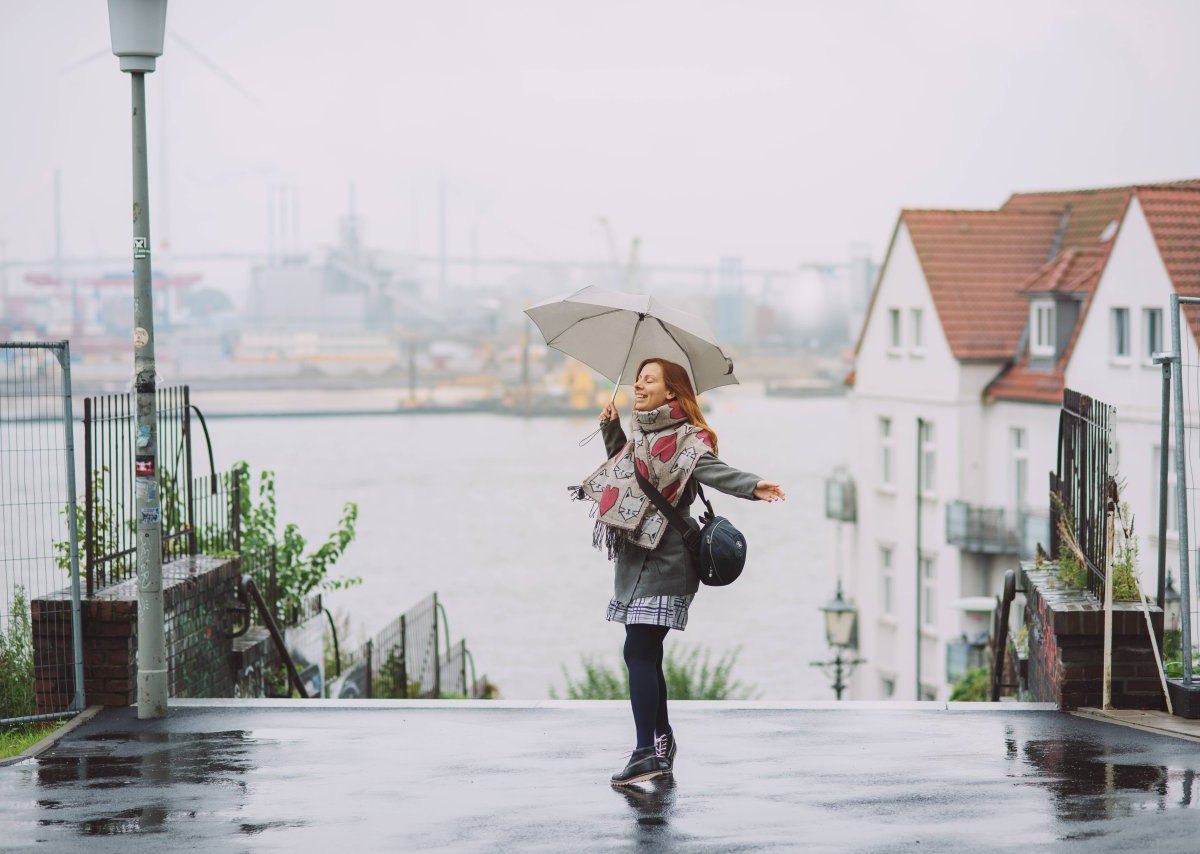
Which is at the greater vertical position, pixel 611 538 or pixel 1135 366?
pixel 1135 366

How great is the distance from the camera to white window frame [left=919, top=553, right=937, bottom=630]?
147 feet

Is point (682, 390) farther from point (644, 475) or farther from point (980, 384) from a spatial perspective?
point (980, 384)

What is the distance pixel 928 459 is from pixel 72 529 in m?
38.9

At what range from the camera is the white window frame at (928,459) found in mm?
45156

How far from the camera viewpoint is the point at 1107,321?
36906 mm

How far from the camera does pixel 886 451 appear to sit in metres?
48.5

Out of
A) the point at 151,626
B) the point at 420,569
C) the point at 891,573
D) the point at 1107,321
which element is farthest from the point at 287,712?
the point at 420,569

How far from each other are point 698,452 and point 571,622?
7409 centimetres

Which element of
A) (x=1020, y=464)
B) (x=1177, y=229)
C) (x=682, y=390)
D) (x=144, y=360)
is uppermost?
(x=1177, y=229)

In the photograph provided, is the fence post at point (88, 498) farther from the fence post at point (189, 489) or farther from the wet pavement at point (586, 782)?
the fence post at point (189, 489)

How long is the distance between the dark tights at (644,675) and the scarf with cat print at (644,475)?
12.9 inches

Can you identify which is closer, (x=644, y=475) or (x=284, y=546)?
(x=644, y=475)

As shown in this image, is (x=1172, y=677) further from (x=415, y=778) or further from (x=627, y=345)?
(x=415, y=778)

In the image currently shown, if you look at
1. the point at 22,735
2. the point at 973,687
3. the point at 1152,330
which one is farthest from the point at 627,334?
the point at 1152,330
